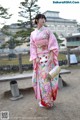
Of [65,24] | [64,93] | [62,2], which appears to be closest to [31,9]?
[62,2]

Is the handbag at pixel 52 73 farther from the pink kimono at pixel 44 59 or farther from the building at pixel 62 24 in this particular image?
the building at pixel 62 24

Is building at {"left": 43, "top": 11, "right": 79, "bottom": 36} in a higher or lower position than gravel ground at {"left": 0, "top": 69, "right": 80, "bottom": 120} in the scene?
higher

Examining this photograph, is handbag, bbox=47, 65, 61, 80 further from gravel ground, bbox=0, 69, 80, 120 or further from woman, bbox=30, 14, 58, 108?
gravel ground, bbox=0, 69, 80, 120

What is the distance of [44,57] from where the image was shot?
3.15m

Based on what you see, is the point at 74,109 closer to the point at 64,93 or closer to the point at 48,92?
the point at 48,92

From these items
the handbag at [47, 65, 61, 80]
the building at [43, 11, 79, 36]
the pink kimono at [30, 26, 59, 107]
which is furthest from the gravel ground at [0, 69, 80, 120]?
the building at [43, 11, 79, 36]

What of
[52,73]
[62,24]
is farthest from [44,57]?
[62,24]

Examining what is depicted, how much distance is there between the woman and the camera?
3135 mm

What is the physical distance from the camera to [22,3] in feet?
70.9

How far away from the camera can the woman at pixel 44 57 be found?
313cm

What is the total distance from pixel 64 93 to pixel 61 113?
48.0 inches

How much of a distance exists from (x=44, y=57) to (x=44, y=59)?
0.11 ft

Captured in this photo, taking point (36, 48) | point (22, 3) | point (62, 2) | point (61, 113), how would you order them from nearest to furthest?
point (61, 113)
point (36, 48)
point (62, 2)
point (22, 3)

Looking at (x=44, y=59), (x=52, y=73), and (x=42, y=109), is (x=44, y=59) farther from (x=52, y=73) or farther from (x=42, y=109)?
(x=42, y=109)
